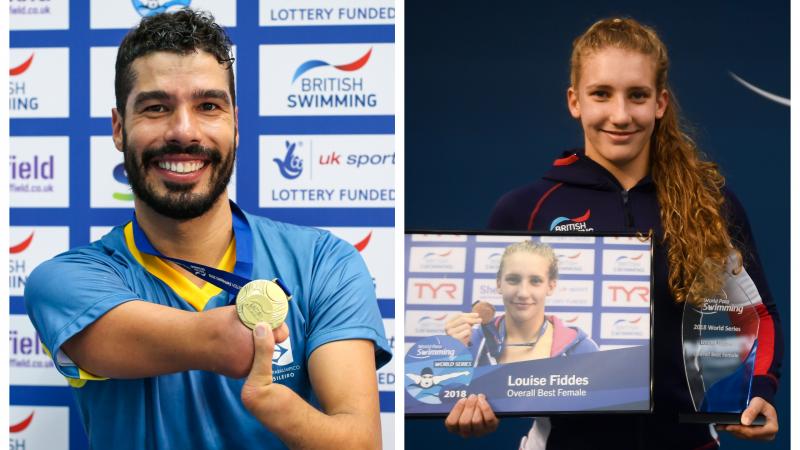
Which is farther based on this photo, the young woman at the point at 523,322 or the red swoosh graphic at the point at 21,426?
the red swoosh graphic at the point at 21,426

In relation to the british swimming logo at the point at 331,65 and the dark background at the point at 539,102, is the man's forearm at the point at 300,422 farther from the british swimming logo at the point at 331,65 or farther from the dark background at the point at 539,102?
the dark background at the point at 539,102

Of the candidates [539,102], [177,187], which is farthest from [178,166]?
[539,102]

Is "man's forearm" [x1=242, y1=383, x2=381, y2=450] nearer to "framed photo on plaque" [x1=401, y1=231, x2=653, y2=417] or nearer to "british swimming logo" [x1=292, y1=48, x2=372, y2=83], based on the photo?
"framed photo on plaque" [x1=401, y1=231, x2=653, y2=417]

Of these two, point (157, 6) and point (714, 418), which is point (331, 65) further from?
point (714, 418)

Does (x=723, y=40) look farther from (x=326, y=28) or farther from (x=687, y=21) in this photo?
(x=326, y=28)

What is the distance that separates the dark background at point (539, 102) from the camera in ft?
13.4

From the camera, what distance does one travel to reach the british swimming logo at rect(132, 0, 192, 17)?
3156 millimetres

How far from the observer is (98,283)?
2.67 m

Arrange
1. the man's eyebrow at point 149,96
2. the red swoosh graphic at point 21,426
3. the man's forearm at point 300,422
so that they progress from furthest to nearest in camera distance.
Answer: the red swoosh graphic at point 21,426, the man's eyebrow at point 149,96, the man's forearm at point 300,422

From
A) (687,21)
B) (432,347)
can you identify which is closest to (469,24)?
(687,21)

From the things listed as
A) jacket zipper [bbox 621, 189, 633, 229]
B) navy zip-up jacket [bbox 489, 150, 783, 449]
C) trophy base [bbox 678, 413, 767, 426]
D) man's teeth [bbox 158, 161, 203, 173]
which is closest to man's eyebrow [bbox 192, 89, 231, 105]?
man's teeth [bbox 158, 161, 203, 173]

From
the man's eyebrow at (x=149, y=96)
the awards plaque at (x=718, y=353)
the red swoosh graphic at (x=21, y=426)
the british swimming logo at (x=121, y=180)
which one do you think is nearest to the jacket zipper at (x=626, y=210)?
the awards plaque at (x=718, y=353)

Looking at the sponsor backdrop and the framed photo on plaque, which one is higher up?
the sponsor backdrop

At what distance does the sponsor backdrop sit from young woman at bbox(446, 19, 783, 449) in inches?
21.9
